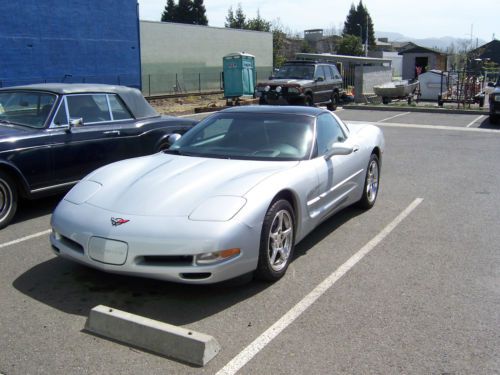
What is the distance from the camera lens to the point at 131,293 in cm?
420

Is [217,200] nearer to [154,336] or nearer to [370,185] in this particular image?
[154,336]

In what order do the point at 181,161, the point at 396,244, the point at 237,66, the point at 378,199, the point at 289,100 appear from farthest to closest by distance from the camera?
the point at 237,66, the point at 289,100, the point at 378,199, the point at 396,244, the point at 181,161

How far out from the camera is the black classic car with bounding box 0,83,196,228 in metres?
6.04

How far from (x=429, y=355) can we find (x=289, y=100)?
15788 mm

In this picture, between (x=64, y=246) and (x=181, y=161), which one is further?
(x=181, y=161)

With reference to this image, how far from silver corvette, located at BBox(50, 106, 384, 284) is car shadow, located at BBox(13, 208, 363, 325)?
237 millimetres

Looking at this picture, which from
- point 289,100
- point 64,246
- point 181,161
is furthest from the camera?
point 289,100

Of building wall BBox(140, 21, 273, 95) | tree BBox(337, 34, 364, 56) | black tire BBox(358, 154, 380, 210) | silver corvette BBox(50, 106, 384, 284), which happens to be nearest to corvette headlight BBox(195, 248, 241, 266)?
silver corvette BBox(50, 106, 384, 284)

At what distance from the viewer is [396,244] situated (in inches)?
215

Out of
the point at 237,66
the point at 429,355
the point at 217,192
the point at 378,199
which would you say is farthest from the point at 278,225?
the point at 237,66

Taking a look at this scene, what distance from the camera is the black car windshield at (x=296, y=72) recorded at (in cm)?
1939

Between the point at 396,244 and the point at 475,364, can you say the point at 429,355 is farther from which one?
the point at 396,244

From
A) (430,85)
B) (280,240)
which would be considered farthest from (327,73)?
(280,240)

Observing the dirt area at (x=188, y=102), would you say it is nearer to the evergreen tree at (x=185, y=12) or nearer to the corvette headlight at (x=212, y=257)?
the corvette headlight at (x=212, y=257)
